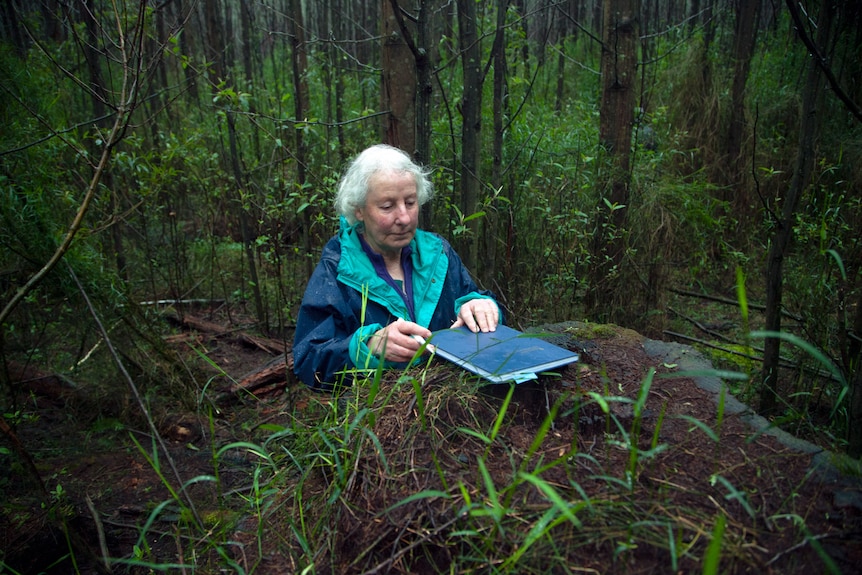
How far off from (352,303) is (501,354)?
89cm

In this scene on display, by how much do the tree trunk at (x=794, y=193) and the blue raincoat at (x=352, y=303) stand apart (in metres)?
1.22

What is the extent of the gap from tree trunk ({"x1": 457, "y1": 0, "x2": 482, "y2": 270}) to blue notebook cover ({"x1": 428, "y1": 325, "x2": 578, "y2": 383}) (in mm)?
1651

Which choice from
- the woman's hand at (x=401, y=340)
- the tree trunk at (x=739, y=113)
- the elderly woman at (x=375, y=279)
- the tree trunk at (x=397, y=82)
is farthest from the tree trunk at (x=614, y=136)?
the tree trunk at (x=739, y=113)

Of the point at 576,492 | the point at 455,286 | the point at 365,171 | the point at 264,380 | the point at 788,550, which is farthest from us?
the point at 264,380

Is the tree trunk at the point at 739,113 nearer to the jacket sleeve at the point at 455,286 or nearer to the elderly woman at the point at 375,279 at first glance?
the jacket sleeve at the point at 455,286

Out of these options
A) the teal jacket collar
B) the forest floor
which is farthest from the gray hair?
the forest floor

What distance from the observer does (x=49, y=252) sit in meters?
3.12

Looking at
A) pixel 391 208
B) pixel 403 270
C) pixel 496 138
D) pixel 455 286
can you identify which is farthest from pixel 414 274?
pixel 496 138

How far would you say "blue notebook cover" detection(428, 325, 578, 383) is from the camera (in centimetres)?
172

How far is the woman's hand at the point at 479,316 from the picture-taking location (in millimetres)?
2199

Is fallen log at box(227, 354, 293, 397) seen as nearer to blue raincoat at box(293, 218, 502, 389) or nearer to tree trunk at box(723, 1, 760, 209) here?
blue raincoat at box(293, 218, 502, 389)

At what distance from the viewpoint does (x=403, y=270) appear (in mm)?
2730

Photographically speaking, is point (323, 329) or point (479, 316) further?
point (323, 329)

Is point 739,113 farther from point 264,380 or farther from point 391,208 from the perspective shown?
point 264,380
